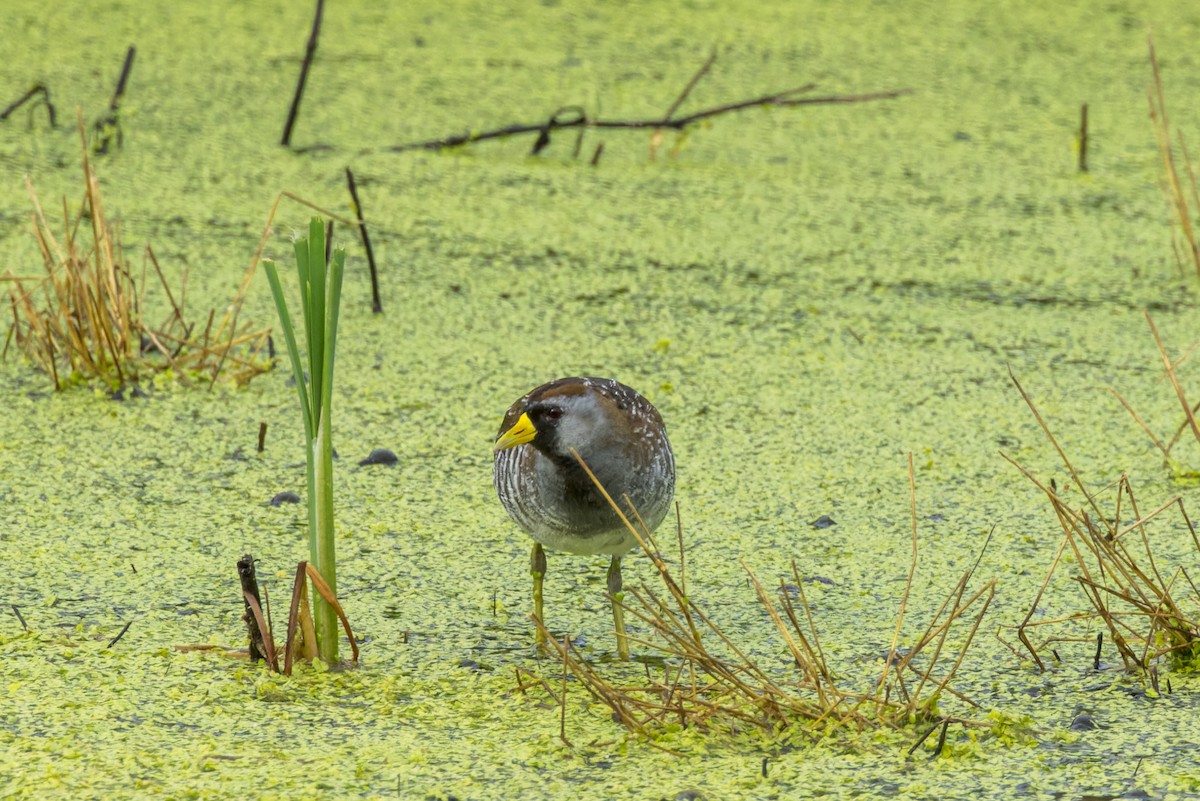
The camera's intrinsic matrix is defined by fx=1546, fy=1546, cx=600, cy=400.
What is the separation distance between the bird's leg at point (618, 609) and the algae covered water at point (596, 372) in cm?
3

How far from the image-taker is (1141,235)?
11.9 feet

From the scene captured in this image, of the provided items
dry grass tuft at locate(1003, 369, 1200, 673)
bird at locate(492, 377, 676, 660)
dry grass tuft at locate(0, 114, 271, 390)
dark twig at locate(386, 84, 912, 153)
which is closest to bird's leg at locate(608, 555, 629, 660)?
bird at locate(492, 377, 676, 660)

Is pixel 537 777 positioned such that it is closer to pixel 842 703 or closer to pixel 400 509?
pixel 842 703

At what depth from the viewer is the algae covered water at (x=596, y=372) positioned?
1.73 meters

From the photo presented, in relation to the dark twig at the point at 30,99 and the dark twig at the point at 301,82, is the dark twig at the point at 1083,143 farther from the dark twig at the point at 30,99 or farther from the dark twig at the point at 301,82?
the dark twig at the point at 30,99

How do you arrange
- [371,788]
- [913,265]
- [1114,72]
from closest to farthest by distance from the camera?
[371,788], [913,265], [1114,72]

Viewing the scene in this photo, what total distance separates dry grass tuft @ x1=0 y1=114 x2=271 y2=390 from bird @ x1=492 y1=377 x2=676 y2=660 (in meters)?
0.99

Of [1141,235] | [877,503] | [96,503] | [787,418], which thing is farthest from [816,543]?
[1141,235]

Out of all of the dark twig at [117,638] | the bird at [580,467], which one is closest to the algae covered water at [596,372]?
the dark twig at [117,638]

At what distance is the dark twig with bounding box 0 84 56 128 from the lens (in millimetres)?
3718

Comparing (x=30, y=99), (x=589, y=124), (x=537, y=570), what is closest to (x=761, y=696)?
(x=537, y=570)

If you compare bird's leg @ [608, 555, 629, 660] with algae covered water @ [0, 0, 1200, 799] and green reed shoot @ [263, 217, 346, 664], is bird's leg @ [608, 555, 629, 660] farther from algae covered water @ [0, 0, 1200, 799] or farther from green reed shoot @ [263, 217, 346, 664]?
green reed shoot @ [263, 217, 346, 664]

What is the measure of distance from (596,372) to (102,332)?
90 cm

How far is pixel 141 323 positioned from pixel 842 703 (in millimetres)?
1638
